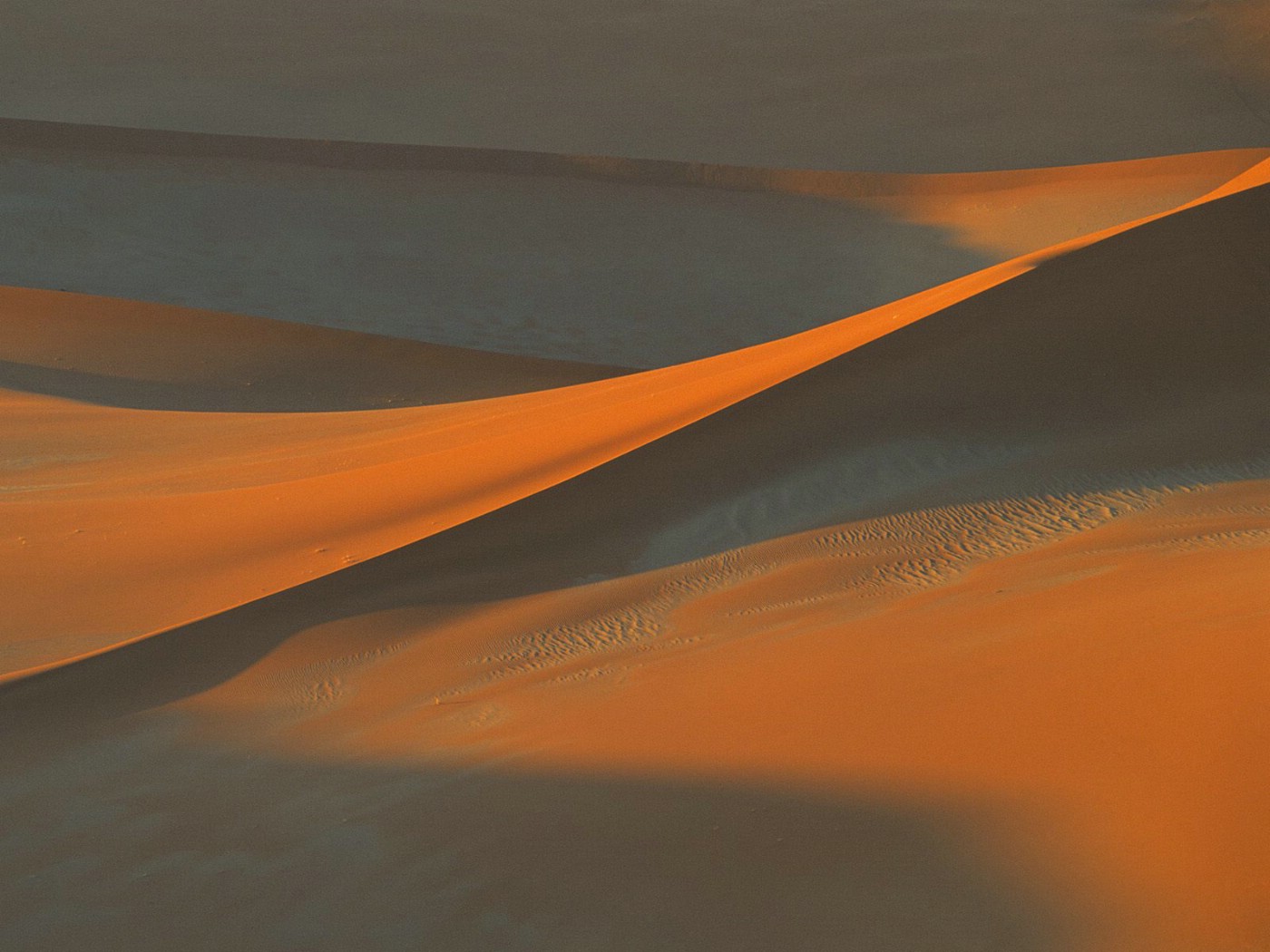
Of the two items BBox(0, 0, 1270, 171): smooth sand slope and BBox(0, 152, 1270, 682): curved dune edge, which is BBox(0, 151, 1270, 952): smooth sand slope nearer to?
BBox(0, 152, 1270, 682): curved dune edge

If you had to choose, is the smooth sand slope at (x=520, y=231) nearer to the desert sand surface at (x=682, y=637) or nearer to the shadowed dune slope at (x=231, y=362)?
the shadowed dune slope at (x=231, y=362)

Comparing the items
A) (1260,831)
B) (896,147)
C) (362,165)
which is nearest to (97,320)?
(362,165)

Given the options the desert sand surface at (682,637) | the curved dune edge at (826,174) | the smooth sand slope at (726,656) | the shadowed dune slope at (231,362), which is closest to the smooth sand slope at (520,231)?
the curved dune edge at (826,174)

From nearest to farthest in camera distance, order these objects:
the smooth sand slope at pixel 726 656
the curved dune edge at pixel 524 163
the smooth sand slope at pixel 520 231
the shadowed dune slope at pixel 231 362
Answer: the smooth sand slope at pixel 726 656 → the shadowed dune slope at pixel 231 362 → the smooth sand slope at pixel 520 231 → the curved dune edge at pixel 524 163

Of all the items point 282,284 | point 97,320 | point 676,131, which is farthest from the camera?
point 676,131

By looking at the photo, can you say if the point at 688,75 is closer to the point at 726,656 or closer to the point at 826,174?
the point at 826,174

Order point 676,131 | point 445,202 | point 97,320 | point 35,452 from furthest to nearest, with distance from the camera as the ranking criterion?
point 676,131 < point 445,202 < point 97,320 < point 35,452

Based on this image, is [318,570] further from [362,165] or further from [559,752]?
[362,165]
